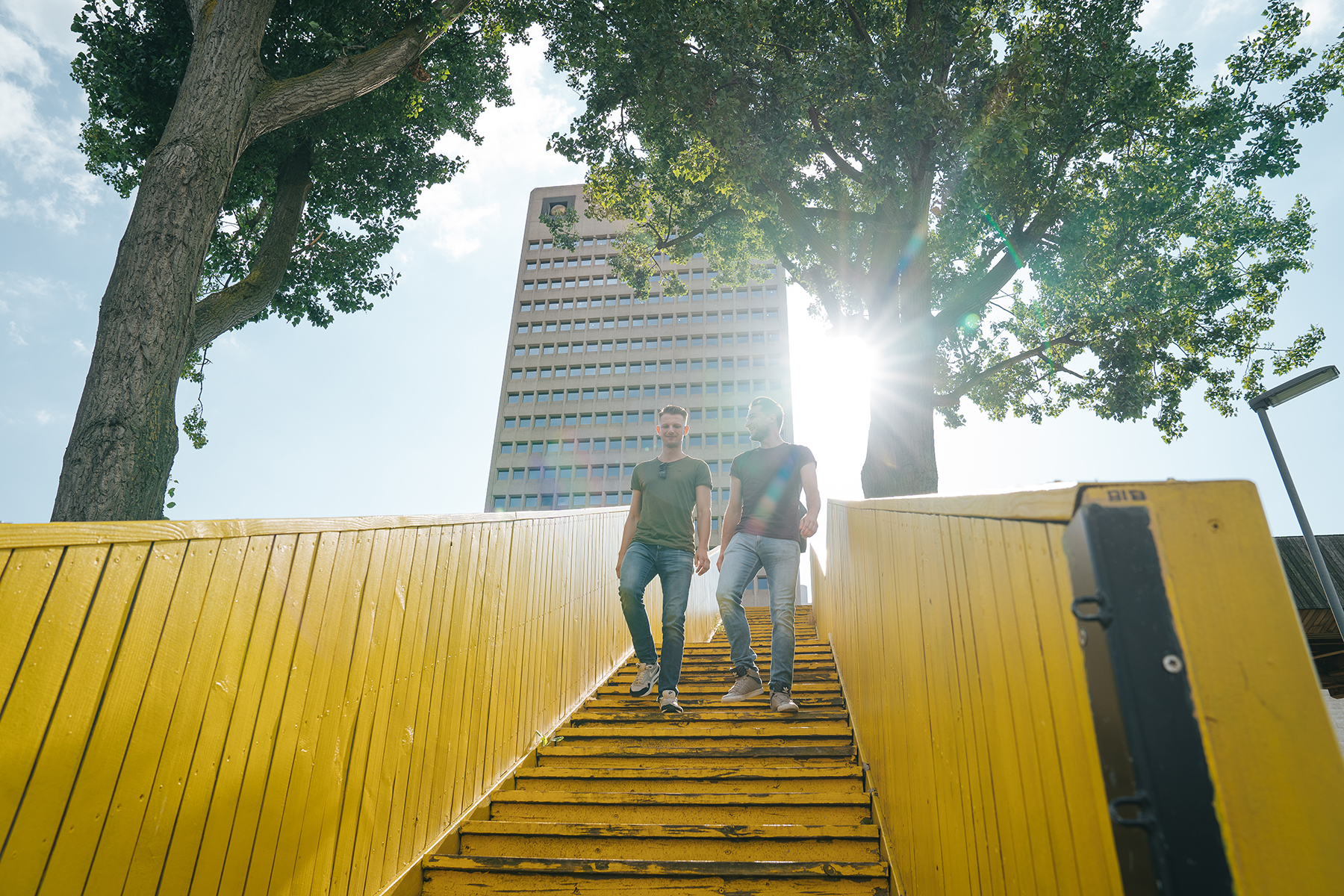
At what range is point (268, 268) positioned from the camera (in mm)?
8039

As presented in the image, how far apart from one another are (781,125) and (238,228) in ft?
28.2

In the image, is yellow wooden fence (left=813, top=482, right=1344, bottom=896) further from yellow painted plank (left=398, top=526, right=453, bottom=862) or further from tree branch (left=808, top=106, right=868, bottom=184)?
tree branch (left=808, top=106, right=868, bottom=184)

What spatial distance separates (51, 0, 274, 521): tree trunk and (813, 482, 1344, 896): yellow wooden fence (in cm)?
563

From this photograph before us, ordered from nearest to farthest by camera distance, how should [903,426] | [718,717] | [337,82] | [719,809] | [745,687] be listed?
1. [719,809]
2. [718,717]
3. [745,687]
4. [337,82]
5. [903,426]

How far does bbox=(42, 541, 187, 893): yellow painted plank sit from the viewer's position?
1.24 metres

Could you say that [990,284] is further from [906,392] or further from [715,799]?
[715,799]

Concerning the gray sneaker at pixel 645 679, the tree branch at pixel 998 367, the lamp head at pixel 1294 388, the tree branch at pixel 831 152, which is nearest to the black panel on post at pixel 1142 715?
the gray sneaker at pixel 645 679

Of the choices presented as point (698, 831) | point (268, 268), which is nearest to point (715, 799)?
point (698, 831)

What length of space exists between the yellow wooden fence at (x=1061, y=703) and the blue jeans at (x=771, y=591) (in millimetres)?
1706

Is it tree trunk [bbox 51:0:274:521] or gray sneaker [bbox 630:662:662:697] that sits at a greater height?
tree trunk [bbox 51:0:274:521]

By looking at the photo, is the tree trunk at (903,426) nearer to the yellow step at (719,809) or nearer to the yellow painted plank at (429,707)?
the yellow step at (719,809)

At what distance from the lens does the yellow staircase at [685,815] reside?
218cm

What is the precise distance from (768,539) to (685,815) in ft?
5.85

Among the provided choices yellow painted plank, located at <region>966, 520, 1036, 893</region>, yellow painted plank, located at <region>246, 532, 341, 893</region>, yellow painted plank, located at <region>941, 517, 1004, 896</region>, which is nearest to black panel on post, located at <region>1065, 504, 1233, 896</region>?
yellow painted plank, located at <region>966, 520, 1036, 893</region>
